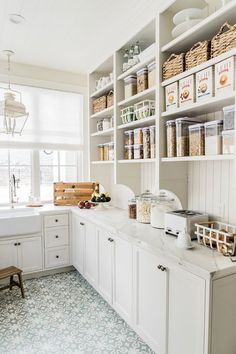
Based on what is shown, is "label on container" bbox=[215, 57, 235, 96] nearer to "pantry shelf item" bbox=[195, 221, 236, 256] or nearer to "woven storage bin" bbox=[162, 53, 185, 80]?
"woven storage bin" bbox=[162, 53, 185, 80]

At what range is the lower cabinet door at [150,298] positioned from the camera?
1642mm

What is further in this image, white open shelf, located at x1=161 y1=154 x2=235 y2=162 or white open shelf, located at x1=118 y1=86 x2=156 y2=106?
white open shelf, located at x1=118 y1=86 x2=156 y2=106

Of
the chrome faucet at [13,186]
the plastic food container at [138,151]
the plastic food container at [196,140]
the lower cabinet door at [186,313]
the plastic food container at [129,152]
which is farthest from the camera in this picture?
the chrome faucet at [13,186]

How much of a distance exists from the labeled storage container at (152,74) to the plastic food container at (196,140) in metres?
0.61

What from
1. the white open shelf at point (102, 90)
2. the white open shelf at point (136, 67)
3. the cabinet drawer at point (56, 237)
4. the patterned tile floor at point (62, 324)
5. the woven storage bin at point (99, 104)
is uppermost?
the white open shelf at point (102, 90)

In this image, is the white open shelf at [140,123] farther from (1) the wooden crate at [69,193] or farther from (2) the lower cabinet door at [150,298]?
(1) the wooden crate at [69,193]

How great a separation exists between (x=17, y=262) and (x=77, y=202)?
3.37 feet

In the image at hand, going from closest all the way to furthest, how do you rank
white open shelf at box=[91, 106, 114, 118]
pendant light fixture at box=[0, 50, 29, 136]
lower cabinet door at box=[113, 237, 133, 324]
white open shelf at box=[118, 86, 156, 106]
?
lower cabinet door at box=[113, 237, 133, 324]
white open shelf at box=[118, 86, 156, 106]
pendant light fixture at box=[0, 50, 29, 136]
white open shelf at box=[91, 106, 114, 118]

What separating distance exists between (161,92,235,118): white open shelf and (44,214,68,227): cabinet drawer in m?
1.90

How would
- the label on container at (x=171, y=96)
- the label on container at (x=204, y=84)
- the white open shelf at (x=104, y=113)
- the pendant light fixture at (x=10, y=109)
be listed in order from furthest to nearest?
the white open shelf at (x=104, y=113) → the pendant light fixture at (x=10, y=109) → the label on container at (x=171, y=96) → the label on container at (x=204, y=84)

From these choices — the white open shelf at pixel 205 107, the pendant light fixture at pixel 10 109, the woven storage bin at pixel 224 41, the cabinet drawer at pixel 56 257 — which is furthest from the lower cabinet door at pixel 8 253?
the woven storage bin at pixel 224 41

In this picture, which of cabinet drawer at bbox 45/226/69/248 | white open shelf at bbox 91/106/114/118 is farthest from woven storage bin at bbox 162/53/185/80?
cabinet drawer at bbox 45/226/69/248

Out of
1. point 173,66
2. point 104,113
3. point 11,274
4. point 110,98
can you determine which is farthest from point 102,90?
point 11,274

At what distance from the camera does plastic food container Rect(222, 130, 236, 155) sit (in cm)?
148
